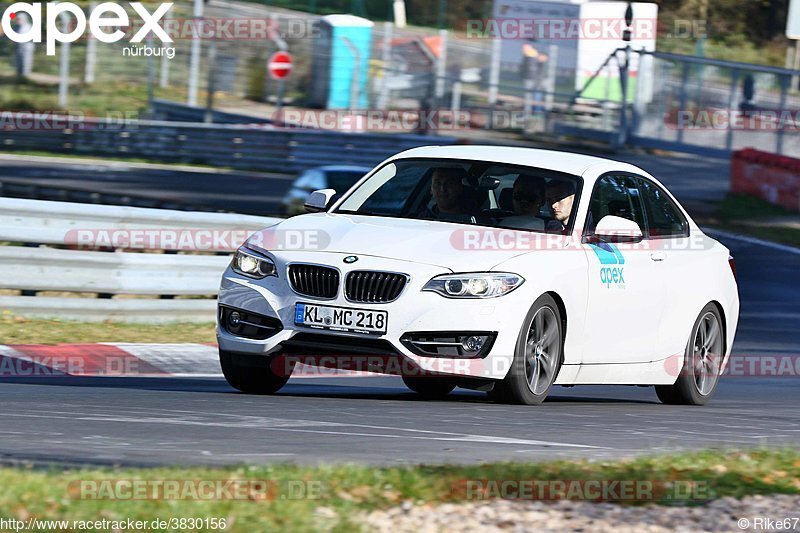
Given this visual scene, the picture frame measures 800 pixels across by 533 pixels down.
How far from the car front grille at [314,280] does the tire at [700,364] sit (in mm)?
3049

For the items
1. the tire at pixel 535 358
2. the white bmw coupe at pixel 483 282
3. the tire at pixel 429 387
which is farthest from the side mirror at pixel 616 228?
the tire at pixel 429 387

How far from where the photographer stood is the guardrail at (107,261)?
12500mm

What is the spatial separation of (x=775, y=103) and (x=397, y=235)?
24.8 meters

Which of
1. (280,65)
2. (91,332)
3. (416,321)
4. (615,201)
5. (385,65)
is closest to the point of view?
(416,321)

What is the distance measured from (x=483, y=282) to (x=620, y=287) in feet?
4.70

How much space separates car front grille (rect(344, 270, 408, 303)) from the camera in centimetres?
848

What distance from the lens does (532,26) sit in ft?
137

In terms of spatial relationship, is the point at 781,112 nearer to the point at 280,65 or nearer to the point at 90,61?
the point at 280,65

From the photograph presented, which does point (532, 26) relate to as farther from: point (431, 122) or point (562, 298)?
point (562, 298)

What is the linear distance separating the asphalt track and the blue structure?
87.6 feet

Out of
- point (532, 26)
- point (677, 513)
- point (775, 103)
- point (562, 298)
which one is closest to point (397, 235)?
point (562, 298)

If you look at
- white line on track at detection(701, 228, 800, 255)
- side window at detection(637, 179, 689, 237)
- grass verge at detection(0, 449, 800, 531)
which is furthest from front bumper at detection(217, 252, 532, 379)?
white line on track at detection(701, 228, 800, 255)

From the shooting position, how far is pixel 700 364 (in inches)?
424

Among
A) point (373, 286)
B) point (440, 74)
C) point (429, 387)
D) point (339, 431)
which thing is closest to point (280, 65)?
point (440, 74)
